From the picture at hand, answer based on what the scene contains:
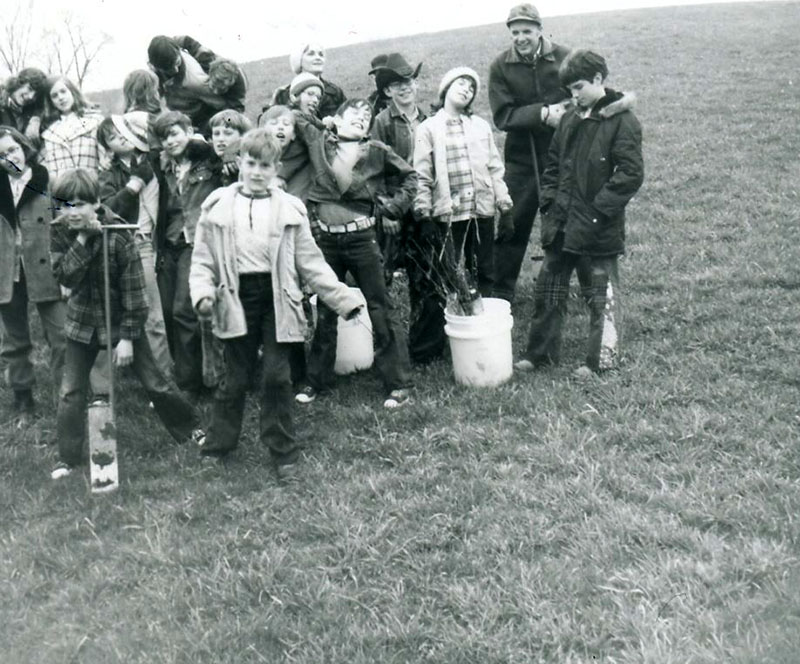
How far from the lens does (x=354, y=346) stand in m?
6.88

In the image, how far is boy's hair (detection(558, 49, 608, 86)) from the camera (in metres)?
5.98

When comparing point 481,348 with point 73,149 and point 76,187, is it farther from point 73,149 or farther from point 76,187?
point 73,149

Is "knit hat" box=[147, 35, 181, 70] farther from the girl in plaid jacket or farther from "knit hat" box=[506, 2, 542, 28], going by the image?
"knit hat" box=[506, 2, 542, 28]

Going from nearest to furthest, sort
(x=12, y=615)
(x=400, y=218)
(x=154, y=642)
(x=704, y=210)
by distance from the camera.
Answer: (x=154, y=642) < (x=12, y=615) < (x=400, y=218) < (x=704, y=210)

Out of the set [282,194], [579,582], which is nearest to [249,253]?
[282,194]

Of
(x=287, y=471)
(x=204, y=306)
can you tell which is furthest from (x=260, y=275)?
(x=287, y=471)

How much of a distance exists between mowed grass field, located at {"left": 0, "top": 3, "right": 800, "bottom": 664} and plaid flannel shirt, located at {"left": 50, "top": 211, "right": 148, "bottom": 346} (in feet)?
2.84

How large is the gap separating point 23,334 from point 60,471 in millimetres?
1371

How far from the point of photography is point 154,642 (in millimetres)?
3883

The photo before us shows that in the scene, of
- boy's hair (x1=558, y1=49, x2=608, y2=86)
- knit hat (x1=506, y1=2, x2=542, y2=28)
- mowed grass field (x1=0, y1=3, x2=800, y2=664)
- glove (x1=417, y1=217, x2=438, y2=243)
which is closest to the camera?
mowed grass field (x1=0, y1=3, x2=800, y2=664)

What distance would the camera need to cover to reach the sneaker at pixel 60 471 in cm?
553

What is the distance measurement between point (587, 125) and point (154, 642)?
4.17m

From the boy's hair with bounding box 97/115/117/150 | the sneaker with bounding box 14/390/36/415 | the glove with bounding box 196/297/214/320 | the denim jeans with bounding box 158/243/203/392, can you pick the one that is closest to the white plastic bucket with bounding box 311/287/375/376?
the denim jeans with bounding box 158/243/203/392

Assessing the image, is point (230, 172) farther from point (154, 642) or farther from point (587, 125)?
point (154, 642)
